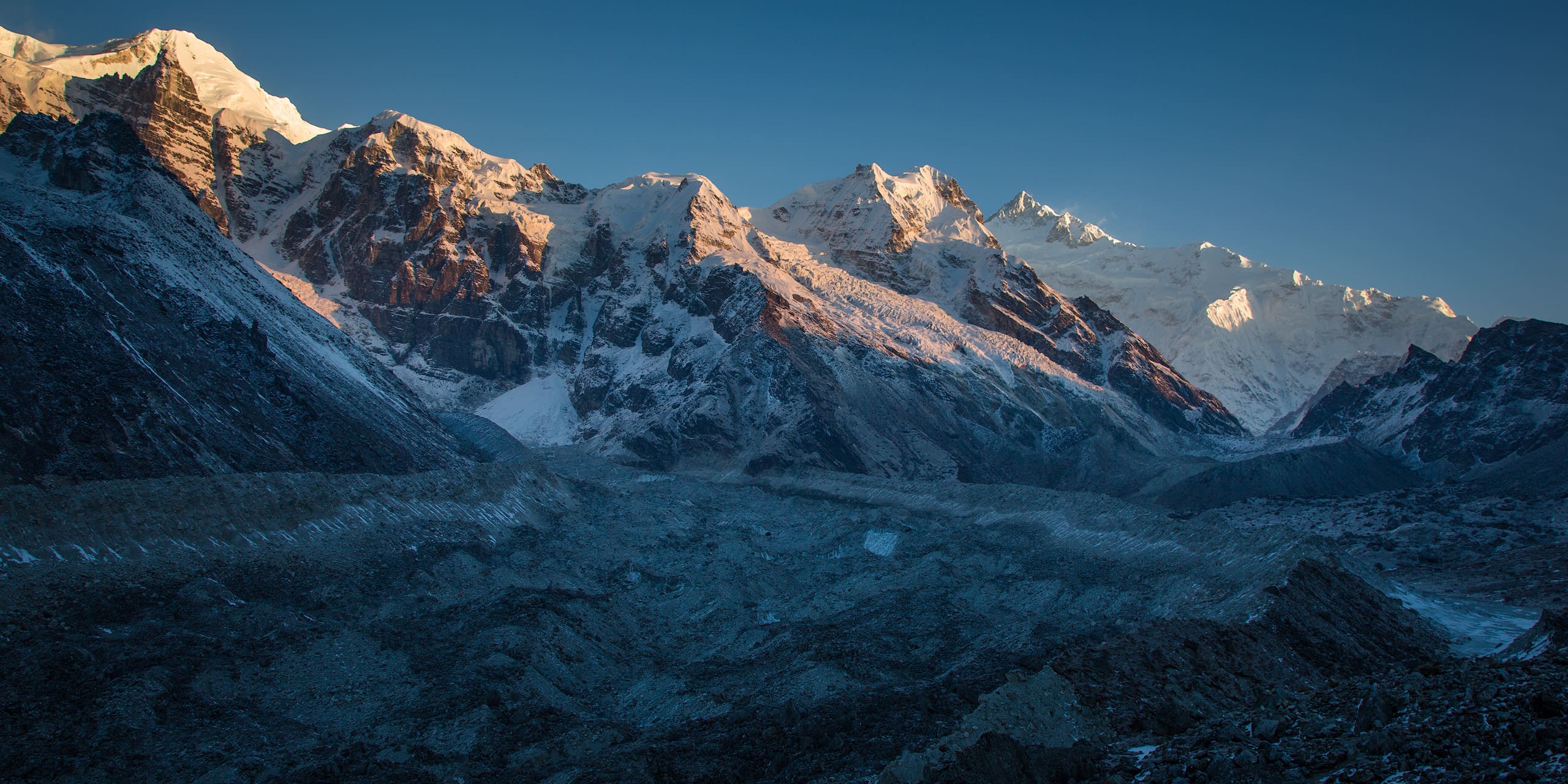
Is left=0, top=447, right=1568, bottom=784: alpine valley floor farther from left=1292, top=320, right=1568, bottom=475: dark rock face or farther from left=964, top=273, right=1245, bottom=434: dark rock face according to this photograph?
left=964, top=273, right=1245, bottom=434: dark rock face

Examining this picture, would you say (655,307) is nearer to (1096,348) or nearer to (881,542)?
(1096,348)

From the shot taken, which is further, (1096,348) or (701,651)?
(1096,348)

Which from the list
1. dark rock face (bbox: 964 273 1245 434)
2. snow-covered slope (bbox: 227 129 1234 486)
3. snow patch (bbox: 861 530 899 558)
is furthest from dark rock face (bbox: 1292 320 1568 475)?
snow patch (bbox: 861 530 899 558)

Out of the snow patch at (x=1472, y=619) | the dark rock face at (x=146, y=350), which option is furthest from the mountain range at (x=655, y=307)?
the snow patch at (x=1472, y=619)

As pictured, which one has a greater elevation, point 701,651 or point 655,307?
point 655,307

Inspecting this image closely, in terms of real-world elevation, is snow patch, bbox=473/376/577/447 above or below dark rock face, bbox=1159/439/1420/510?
below

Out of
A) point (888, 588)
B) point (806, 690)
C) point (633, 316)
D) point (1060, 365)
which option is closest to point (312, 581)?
point (806, 690)

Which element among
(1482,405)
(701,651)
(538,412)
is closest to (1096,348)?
(1482,405)
